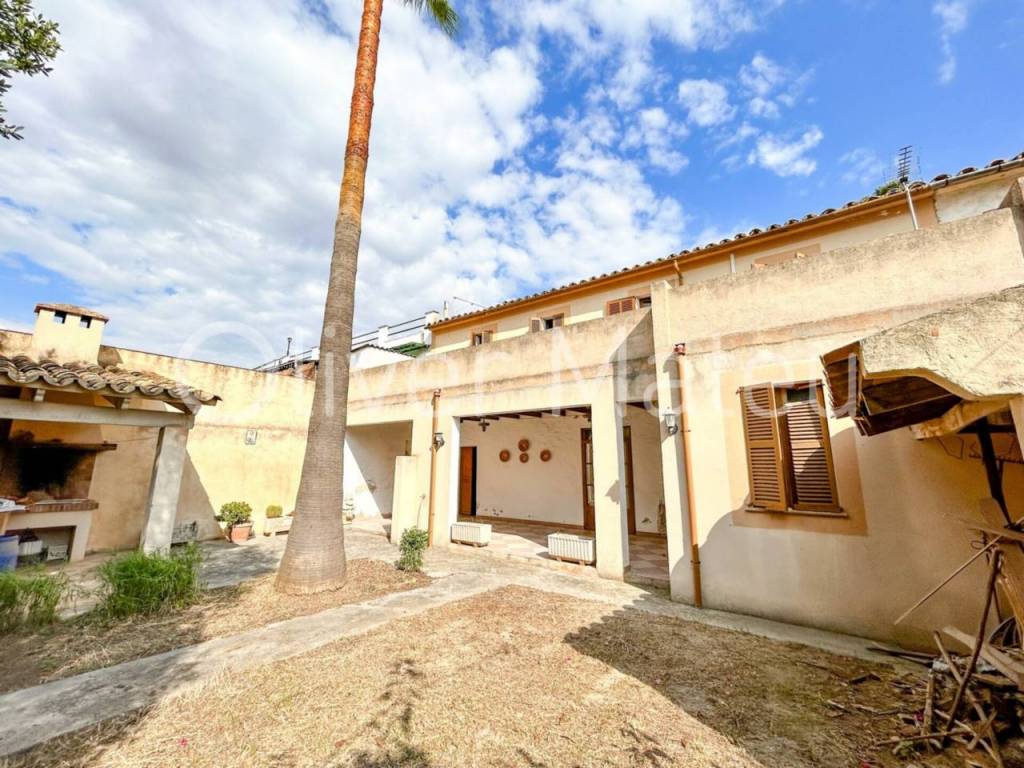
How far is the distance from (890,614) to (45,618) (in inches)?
463

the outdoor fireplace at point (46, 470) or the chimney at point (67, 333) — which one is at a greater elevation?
the chimney at point (67, 333)

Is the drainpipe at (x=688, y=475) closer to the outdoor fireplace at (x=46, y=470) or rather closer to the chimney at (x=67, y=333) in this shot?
the outdoor fireplace at (x=46, y=470)

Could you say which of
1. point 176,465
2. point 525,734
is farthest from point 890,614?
point 176,465

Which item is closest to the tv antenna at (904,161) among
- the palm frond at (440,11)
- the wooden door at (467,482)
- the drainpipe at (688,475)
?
the drainpipe at (688,475)

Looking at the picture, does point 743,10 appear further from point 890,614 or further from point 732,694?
point 732,694

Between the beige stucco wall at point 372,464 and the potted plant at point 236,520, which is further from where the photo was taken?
the beige stucco wall at point 372,464

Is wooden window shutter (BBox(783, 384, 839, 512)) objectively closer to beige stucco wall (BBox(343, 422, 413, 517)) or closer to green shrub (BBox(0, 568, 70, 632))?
green shrub (BBox(0, 568, 70, 632))

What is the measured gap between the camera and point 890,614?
17.9 ft

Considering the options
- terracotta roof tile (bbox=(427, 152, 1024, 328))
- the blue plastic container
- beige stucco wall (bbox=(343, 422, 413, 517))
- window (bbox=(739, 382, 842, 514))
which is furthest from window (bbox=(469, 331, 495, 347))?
the blue plastic container

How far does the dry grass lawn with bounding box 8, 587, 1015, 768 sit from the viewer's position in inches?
125

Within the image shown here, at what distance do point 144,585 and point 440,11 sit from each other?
13.5m

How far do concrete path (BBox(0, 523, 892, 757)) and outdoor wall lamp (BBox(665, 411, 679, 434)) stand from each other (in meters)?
3.02

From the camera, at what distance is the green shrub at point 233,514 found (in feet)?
39.7

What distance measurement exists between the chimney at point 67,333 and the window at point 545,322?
40.2 ft
